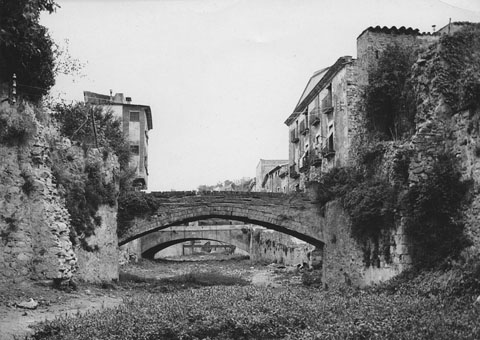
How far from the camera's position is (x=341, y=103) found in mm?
31750

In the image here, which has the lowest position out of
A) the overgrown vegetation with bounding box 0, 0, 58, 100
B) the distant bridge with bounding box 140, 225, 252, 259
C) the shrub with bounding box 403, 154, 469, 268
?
the distant bridge with bounding box 140, 225, 252, 259

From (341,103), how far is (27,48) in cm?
1862

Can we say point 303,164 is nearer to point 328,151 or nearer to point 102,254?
point 328,151

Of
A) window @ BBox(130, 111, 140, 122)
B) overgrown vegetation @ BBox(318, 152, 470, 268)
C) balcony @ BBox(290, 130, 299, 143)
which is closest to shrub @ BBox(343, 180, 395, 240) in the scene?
overgrown vegetation @ BBox(318, 152, 470, 268)

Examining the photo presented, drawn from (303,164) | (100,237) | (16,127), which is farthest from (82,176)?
(303,164)

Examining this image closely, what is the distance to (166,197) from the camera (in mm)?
27078

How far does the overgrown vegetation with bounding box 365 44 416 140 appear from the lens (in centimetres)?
2656

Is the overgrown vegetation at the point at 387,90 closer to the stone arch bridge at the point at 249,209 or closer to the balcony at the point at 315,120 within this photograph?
the stone arch bridge at the point at 249,209

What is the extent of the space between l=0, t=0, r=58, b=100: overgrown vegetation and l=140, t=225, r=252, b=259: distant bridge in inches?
981

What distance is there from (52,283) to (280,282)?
1476 centimetres

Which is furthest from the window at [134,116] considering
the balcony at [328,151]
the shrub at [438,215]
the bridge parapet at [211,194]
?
the shrub at [438,215]

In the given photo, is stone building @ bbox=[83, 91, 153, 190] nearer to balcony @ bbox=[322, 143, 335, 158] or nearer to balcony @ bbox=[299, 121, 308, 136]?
balcony @ bbox=[299, 121, 308, 136]

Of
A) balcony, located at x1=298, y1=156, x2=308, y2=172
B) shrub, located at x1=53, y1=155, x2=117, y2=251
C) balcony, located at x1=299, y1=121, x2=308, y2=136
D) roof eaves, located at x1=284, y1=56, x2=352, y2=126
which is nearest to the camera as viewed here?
shrub, located at x1=53, y1=155, x2=117, y2=251

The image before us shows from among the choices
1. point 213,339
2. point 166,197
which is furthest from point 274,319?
point 166,197
